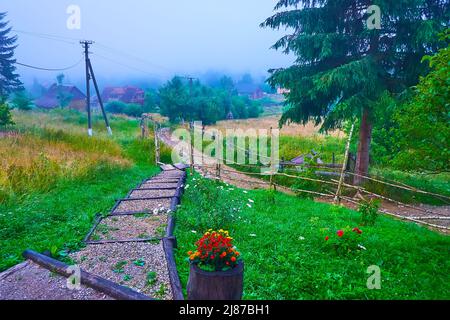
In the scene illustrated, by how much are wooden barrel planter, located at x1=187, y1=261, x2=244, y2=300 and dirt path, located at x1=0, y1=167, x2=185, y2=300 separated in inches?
22.9

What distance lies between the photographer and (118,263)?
4.25m

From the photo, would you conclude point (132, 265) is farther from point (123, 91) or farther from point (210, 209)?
point (123, 91)

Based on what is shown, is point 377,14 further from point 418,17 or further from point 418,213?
point 418,213

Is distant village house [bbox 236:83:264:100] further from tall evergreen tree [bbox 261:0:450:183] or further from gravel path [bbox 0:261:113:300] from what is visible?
gravel path [bbox 0:261:113:300]

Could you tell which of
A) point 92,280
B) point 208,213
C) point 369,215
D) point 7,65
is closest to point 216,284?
point 92,280

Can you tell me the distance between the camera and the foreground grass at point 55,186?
16.6ft

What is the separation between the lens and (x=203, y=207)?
6.30 m

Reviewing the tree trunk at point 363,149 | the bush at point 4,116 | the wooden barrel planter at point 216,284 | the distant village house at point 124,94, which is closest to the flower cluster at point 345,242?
the wooden barrel planter at point 216,284

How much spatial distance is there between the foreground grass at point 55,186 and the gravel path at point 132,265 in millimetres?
500

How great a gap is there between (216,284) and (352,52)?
31.3 feet

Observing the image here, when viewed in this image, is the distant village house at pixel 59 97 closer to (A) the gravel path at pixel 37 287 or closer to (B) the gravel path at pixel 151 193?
(B) the gravel path at pixel 151 193

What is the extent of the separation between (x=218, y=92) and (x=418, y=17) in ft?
127

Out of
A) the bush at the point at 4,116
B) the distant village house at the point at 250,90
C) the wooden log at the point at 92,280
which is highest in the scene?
the distant village house at the point at 250,90

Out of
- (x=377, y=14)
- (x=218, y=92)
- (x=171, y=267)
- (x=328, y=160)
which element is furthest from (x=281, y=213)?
(x=218, y=92)
